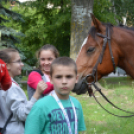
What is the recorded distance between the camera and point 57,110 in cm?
168

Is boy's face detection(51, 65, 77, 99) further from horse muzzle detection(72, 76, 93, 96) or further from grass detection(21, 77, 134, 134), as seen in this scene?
grass detection(21, 77, 134, 134)

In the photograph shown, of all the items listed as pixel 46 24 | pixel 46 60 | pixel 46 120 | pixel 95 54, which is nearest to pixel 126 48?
pixel 95 54

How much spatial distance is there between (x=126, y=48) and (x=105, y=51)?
0.33 meters

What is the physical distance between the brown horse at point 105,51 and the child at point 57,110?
187 centimetres

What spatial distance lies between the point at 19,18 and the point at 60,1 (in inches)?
120

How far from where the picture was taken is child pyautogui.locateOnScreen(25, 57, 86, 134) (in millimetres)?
1662

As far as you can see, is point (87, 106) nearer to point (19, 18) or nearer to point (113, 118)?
point (113, 118)

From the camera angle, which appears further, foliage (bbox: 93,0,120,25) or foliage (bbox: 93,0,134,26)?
foliage (bbox: 93,0,134,26)

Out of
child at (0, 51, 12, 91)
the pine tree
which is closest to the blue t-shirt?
child at (0, 51, 12, 91)

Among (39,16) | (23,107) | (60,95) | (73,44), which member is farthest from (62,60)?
(39,16)

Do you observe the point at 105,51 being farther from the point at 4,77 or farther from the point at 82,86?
the point at 4,77

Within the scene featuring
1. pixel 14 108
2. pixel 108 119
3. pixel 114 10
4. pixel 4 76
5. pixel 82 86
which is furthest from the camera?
pixel 114 10

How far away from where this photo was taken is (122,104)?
6445 millimetres

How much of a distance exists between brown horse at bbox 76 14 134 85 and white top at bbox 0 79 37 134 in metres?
1.71
